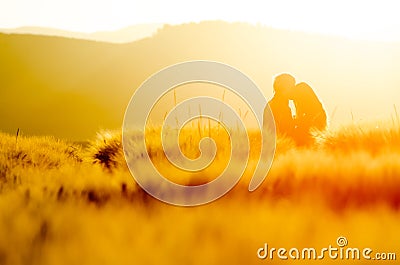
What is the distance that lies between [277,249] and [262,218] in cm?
23

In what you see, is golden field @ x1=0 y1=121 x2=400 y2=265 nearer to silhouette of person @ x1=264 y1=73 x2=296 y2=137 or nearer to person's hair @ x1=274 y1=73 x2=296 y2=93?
silhouette of person @ x1=264 y1=73 x2=296 y2=137

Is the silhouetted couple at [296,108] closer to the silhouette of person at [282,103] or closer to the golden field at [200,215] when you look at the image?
the silhouette of person at [282,103]

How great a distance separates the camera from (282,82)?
20.6 ft

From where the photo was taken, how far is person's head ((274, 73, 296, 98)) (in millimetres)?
6273

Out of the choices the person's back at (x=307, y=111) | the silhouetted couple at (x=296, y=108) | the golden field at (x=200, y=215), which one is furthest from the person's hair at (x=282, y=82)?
the golden field at (x=200, y=215)

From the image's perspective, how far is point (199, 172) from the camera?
3412 millimetres

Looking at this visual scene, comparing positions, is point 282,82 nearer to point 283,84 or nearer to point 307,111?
point 283,84

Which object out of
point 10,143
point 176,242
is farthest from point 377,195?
point 10,143

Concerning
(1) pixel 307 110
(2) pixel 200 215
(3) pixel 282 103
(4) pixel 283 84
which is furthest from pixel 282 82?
(2) pixel 200 215

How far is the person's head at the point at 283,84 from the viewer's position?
627 cm

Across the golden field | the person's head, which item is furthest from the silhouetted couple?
the golden field

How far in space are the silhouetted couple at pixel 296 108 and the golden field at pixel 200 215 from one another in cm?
243

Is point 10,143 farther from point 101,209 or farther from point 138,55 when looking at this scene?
point 138,55

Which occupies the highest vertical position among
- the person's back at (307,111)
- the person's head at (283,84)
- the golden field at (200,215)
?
the person's head at (283,84)
